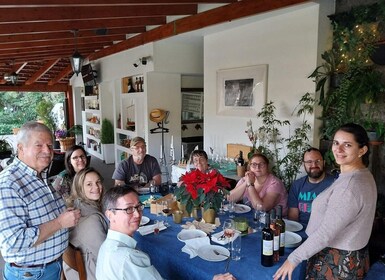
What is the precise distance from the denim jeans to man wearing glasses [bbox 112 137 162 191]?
158cm

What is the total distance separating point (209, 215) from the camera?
2092mm

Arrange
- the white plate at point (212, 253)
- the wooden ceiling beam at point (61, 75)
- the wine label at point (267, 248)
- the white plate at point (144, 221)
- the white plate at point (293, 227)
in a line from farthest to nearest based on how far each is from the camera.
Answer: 1. the wooden ceiling beam at point (61, 75)
2. the white plate at point (144, 221)
3. the white plate at point (293, 227)
4. the white plate at point (212, 253)
5. the wine label at point (267, 248)

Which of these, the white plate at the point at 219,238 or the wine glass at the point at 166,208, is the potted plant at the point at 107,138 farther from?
the white plate at the point at 219,238

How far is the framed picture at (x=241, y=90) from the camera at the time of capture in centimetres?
381

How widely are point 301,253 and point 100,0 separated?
2.94 m

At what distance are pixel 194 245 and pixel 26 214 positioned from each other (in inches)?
36.7

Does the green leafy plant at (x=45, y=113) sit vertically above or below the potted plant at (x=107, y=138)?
above

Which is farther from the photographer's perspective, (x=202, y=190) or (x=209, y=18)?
(x=209, y=18)

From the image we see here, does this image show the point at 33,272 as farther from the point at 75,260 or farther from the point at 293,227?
the point at 293,227

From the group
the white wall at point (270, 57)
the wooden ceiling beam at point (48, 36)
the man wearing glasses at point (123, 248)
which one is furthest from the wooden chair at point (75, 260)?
the wooden ceiling beam at point (48, 36)

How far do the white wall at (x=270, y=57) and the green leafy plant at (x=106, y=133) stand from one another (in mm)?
3710

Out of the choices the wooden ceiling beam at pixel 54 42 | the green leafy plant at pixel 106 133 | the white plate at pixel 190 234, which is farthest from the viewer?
the green leafy plant at pixel 106 133

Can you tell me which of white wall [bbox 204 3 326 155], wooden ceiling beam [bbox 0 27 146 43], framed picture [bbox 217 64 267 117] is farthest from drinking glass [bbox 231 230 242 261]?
wooden ceiling beam [bbox 0 27 146 43]

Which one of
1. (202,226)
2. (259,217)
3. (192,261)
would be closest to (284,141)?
(259,217)
